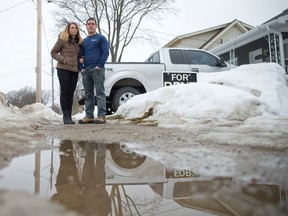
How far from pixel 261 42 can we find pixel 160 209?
15042mm

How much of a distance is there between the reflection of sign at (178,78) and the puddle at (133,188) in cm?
528

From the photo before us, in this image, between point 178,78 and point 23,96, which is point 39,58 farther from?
point 23,96

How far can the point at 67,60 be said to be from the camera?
4680 millimetres

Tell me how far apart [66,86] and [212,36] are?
62.7 feet

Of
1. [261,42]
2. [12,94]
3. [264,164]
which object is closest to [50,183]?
[264,164]

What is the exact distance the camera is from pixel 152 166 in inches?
59.5

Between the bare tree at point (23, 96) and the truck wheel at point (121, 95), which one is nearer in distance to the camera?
the truck wheel at point (121, 95)

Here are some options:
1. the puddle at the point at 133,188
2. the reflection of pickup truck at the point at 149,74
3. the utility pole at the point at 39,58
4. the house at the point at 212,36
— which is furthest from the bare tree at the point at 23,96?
the puddle at the point at 133,188

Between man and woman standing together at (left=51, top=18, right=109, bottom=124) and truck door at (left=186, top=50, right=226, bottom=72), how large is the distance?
3.20m

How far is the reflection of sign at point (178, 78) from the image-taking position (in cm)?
676

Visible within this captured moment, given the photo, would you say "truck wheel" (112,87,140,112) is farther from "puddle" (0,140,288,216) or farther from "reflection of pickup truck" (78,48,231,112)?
"puddle" (0,140,288,216)

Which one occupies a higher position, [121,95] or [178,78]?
[178,78]

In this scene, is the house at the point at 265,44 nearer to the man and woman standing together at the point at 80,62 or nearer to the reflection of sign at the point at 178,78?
the reflection of sign at the point at 178,78

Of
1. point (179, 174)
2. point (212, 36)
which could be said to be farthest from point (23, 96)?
point (179, 174)
